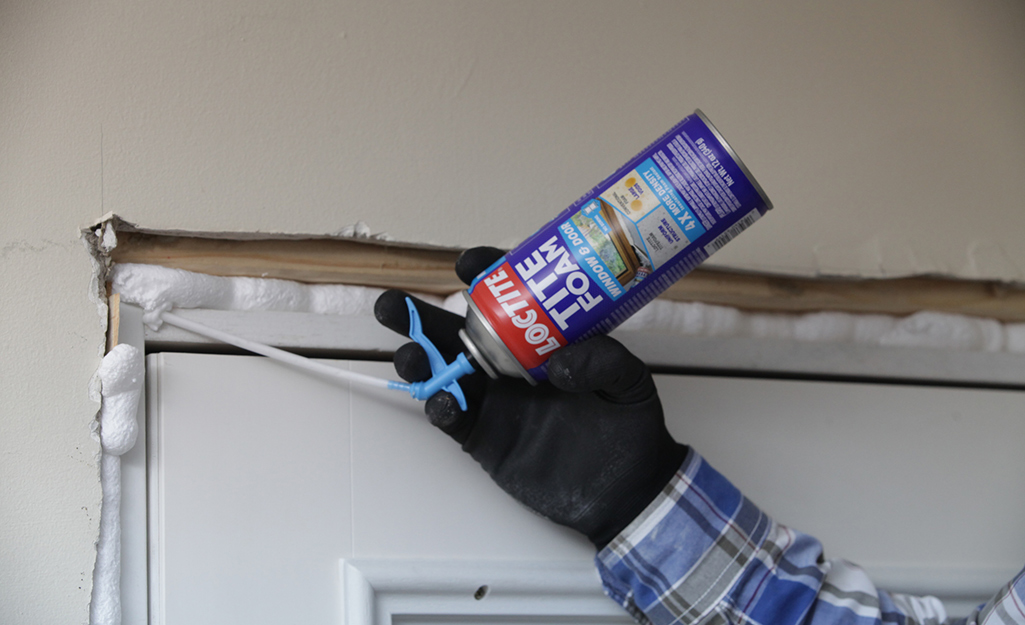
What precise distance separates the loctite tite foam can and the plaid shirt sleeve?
8.6 inches

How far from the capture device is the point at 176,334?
0.60m

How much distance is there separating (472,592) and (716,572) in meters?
0.22

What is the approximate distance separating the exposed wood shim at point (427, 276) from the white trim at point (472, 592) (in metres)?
0.26

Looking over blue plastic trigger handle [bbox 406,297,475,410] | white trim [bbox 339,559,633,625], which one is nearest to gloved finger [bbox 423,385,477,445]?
blue plastic trigger handle [bbox 406,297,475,410]

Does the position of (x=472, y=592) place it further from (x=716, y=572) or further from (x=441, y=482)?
(x=716, y=572)

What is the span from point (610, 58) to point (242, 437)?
537 millimetres

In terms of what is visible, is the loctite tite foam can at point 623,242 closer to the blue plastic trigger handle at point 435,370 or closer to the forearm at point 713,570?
the blue plastic trigger handle at point 435,370

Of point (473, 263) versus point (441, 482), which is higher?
point (473, 263)

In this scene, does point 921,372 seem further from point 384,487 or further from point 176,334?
point 176,334

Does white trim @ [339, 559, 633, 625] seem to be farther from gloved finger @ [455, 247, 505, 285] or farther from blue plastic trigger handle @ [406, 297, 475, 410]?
gloved finger @ [455, 247, 505, 285]

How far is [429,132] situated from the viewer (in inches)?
27.6

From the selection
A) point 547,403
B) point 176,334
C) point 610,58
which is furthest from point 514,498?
point 610,58

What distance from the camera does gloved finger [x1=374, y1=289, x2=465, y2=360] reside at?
598 millimetres

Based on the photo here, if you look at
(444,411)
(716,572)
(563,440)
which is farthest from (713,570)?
(444,411)
